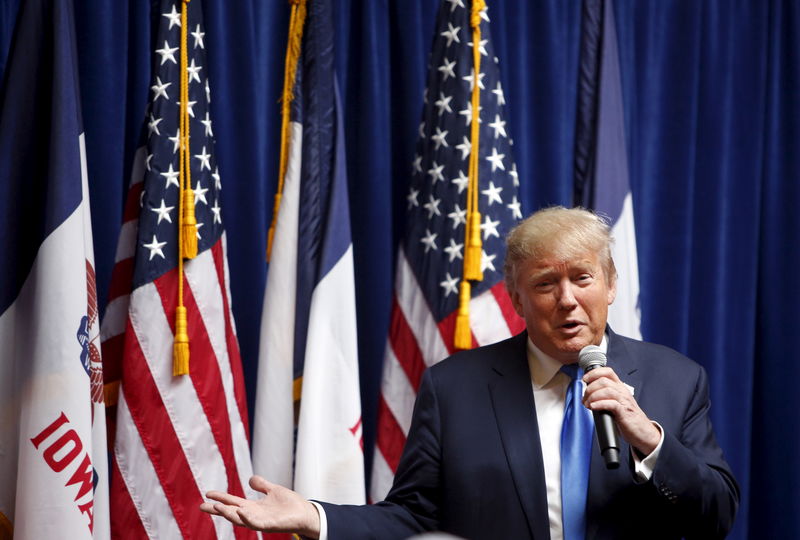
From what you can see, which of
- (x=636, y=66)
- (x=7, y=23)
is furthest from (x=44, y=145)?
(x=636, y=66)

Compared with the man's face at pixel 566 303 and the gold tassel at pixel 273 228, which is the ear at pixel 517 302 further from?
the gold tassel at pixel 273 228

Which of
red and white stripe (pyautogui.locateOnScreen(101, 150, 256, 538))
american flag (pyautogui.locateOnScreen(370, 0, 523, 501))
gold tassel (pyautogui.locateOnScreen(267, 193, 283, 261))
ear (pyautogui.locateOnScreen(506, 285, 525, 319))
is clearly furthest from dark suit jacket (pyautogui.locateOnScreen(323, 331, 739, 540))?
gold tassel (pyautogui.locateOnScreen(267, 193, 283, 261))

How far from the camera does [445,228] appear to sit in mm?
3303

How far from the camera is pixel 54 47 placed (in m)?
2.85

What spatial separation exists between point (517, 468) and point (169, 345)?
4.24ft

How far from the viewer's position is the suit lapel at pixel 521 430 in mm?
2189

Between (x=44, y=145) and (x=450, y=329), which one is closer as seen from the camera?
(x=44, y=145)

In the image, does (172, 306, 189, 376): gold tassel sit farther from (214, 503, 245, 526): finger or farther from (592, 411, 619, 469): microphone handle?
(592, 411, 619, 469): microphone handle

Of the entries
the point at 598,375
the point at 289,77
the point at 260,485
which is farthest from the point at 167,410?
the point at 598,375

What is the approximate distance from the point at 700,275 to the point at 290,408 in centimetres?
194

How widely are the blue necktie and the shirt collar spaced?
0.24 ft

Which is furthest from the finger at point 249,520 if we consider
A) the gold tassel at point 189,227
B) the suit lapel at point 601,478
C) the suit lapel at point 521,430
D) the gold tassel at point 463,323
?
the gold tassel at point 463,323

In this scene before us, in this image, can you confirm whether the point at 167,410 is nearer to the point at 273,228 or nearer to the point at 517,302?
the point at 273,228

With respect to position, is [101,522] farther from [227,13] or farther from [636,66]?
[636,66]
